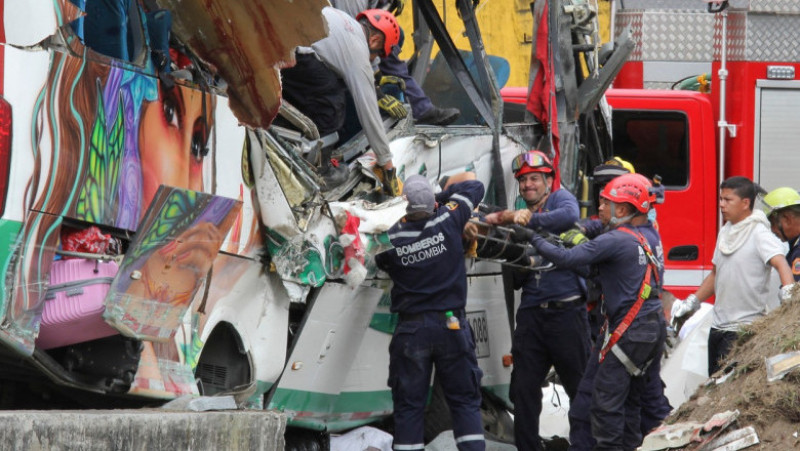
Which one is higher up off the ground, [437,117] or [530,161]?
[437,117]

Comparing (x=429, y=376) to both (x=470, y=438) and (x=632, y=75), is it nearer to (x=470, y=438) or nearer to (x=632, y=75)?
(x=470, y=438)

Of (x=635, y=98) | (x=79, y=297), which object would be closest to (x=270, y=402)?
(x=79, y=297)

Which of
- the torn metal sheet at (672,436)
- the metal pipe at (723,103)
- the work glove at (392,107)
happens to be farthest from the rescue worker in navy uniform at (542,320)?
the metal pipe at (723,103)

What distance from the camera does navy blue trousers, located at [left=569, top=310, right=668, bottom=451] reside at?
7.36 meters

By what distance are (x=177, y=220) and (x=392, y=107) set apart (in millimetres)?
3046

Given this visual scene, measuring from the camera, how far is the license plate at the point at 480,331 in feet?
27.6

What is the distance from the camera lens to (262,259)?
20.3 feet

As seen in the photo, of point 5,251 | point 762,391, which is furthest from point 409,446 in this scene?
point 5,251

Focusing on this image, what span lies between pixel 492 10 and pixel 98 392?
880 cm

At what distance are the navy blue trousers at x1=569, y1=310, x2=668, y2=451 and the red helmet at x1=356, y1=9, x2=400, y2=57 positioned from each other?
7.05ft

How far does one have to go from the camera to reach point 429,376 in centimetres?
760

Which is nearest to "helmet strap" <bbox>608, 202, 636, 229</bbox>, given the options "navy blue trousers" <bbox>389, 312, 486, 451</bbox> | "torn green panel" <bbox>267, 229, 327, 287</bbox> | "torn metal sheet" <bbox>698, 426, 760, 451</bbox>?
"navy blue trousers" <bbox>389, 312, 486, 451</bbox>

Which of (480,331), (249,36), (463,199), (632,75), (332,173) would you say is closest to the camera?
(249,36)

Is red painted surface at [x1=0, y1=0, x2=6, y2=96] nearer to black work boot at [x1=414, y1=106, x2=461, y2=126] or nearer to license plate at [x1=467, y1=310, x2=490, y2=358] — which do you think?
black work boot at [x1=414, y1=106, x2=461, y2=126]
